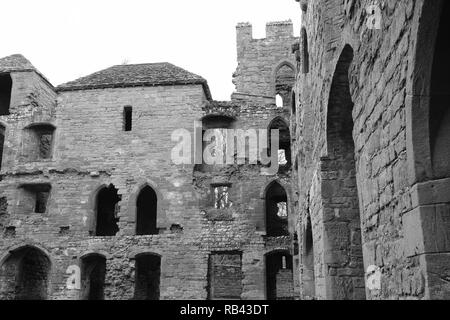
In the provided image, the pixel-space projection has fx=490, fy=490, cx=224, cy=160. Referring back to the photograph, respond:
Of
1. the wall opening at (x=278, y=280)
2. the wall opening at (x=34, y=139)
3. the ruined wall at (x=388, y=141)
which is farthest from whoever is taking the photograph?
the wall opening at (x=278, y=280)

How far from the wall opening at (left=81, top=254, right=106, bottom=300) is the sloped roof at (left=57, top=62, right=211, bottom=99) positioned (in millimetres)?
6659

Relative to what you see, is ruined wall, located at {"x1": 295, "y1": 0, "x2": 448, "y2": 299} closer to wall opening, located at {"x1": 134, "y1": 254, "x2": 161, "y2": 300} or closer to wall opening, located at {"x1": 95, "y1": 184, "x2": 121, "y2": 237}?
wall opening, located at {"x1": 134, "y1": 254, "x2": 161, "y2": 300}

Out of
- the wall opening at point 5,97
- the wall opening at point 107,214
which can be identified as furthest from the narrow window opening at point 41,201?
the wall opening at point 5,97

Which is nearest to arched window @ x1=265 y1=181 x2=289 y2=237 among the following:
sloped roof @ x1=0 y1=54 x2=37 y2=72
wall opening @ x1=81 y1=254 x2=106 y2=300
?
wall opening @ x1=81 y1=254 x2=106 y2=300

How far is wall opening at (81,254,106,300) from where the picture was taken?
17.4 m

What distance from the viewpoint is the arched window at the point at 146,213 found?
1948cm

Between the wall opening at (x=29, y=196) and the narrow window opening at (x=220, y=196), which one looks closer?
the wall opening at (x=29, y=196)

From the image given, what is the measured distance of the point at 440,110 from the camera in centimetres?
319

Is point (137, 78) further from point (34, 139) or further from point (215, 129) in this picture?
point (34, 139)

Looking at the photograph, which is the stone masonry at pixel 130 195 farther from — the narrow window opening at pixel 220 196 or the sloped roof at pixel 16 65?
the narrow window opening at pixel 220 196

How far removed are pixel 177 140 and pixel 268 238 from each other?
16.2 feet

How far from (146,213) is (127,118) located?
3.90m

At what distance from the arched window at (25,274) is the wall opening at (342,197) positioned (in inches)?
540

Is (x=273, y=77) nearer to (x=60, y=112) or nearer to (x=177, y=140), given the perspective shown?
(x=177, y=140)
